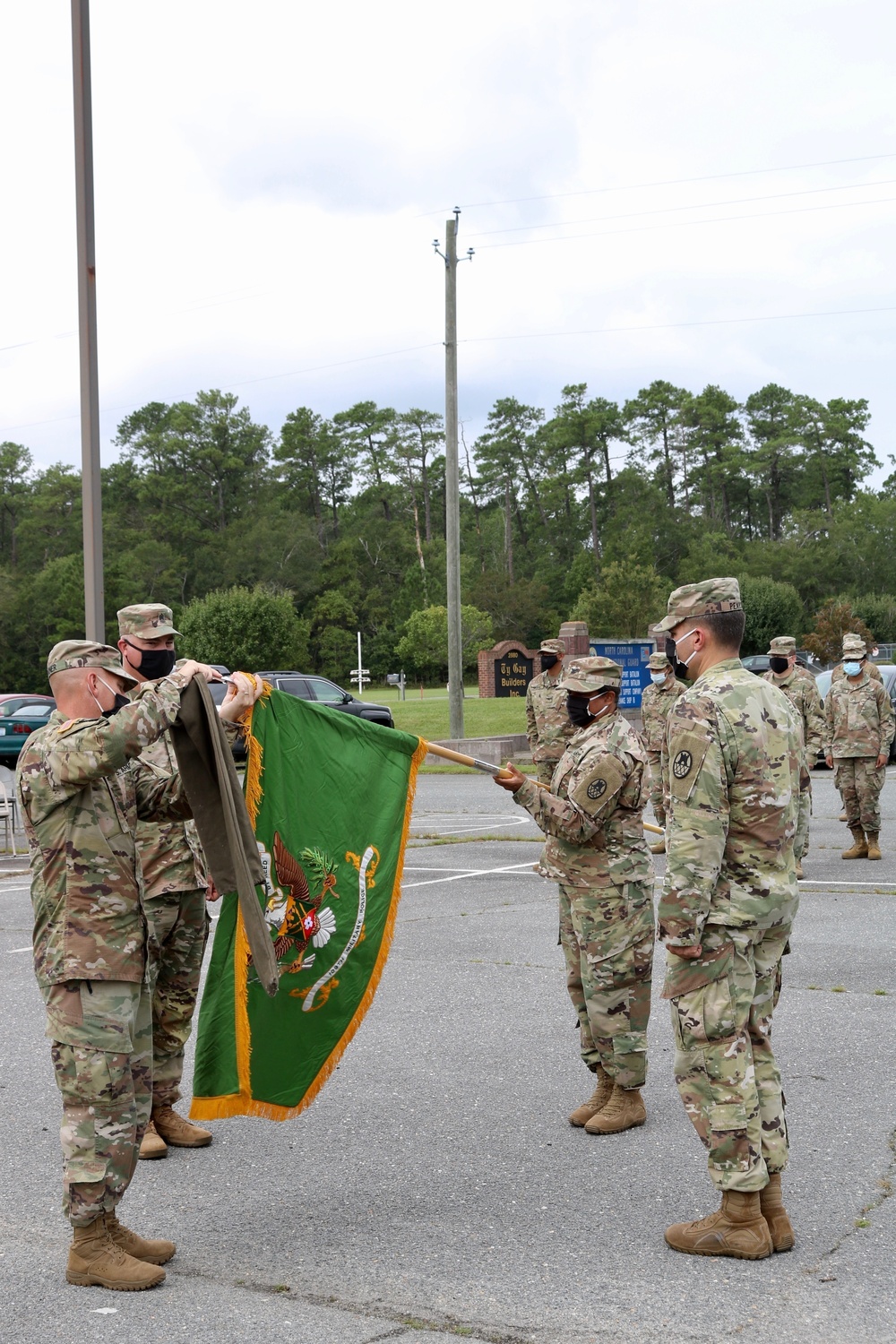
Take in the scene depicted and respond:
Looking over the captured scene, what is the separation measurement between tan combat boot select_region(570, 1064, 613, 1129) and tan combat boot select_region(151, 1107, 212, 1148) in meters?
1.62

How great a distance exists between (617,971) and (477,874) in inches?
295

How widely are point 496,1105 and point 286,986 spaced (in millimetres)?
1330

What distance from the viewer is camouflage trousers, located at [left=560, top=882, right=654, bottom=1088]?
18.2ft

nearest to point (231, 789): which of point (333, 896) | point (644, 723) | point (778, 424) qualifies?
point (333, 896)

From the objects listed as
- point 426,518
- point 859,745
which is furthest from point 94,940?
point 426,518

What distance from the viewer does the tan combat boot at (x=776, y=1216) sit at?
4.30 m

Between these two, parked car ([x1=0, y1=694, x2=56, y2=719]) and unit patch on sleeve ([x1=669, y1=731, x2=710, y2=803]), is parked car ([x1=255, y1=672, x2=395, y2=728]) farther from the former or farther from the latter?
unit patch on sleeve ([x1=669, y1=731, x2=710, y2=803])

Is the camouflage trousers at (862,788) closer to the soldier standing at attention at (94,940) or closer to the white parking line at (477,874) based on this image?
the white parking line at (477,874)

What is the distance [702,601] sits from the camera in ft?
15.0

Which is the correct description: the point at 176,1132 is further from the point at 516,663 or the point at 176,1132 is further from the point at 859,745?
the point at 516,663

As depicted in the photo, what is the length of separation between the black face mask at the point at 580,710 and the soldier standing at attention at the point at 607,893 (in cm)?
3

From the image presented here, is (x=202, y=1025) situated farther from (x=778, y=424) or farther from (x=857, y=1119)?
(x=778, y=424)

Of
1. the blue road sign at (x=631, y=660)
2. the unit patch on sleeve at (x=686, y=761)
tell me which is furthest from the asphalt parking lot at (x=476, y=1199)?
the blue road sign at (x=631, y=660)

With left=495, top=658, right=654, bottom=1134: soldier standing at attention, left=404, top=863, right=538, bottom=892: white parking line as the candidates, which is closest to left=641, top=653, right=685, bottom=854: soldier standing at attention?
left=404, top=863, right=538, bottom=892: white parking line
